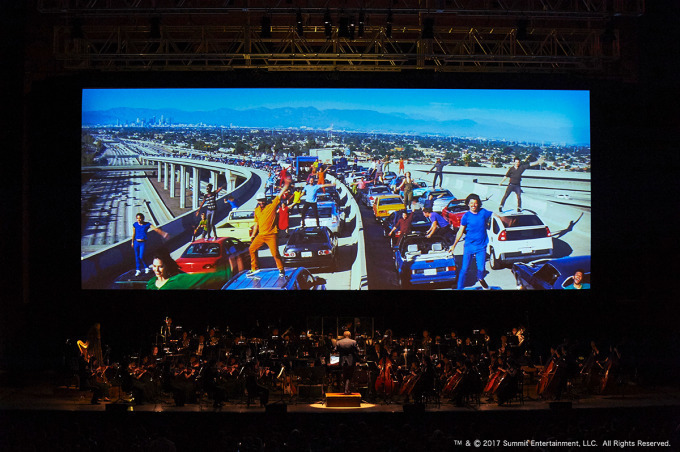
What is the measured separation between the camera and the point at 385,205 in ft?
55.7

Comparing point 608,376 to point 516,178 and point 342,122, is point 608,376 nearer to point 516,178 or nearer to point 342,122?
point 516,178

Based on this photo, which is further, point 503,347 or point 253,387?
point 503,347

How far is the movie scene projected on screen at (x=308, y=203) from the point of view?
16922 millimetres

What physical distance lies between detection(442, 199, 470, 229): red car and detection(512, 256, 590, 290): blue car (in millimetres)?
1527

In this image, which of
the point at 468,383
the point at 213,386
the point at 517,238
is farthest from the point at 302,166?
the point at 468,383

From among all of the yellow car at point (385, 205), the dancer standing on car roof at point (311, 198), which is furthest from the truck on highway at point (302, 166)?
the yellow car at point (385, 205)

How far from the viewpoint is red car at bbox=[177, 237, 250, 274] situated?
16906 millimetres

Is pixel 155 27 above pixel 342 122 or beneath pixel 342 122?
above

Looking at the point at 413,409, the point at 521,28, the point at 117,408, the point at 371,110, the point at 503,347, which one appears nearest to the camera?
the point at 117,408

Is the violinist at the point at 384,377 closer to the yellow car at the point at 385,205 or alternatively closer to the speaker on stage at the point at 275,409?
the speaker on stage at the point at 275,409

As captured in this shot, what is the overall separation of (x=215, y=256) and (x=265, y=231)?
1183mm

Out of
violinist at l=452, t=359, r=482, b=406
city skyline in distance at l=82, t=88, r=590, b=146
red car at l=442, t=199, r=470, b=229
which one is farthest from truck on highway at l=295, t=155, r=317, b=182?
violinist at l=452, t=359, r=482, b=406

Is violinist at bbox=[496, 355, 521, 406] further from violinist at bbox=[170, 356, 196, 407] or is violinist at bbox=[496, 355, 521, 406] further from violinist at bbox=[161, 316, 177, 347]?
violinist at bbox=[161, 316, 177, 347]

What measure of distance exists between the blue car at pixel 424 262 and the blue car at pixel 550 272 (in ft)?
4.63
